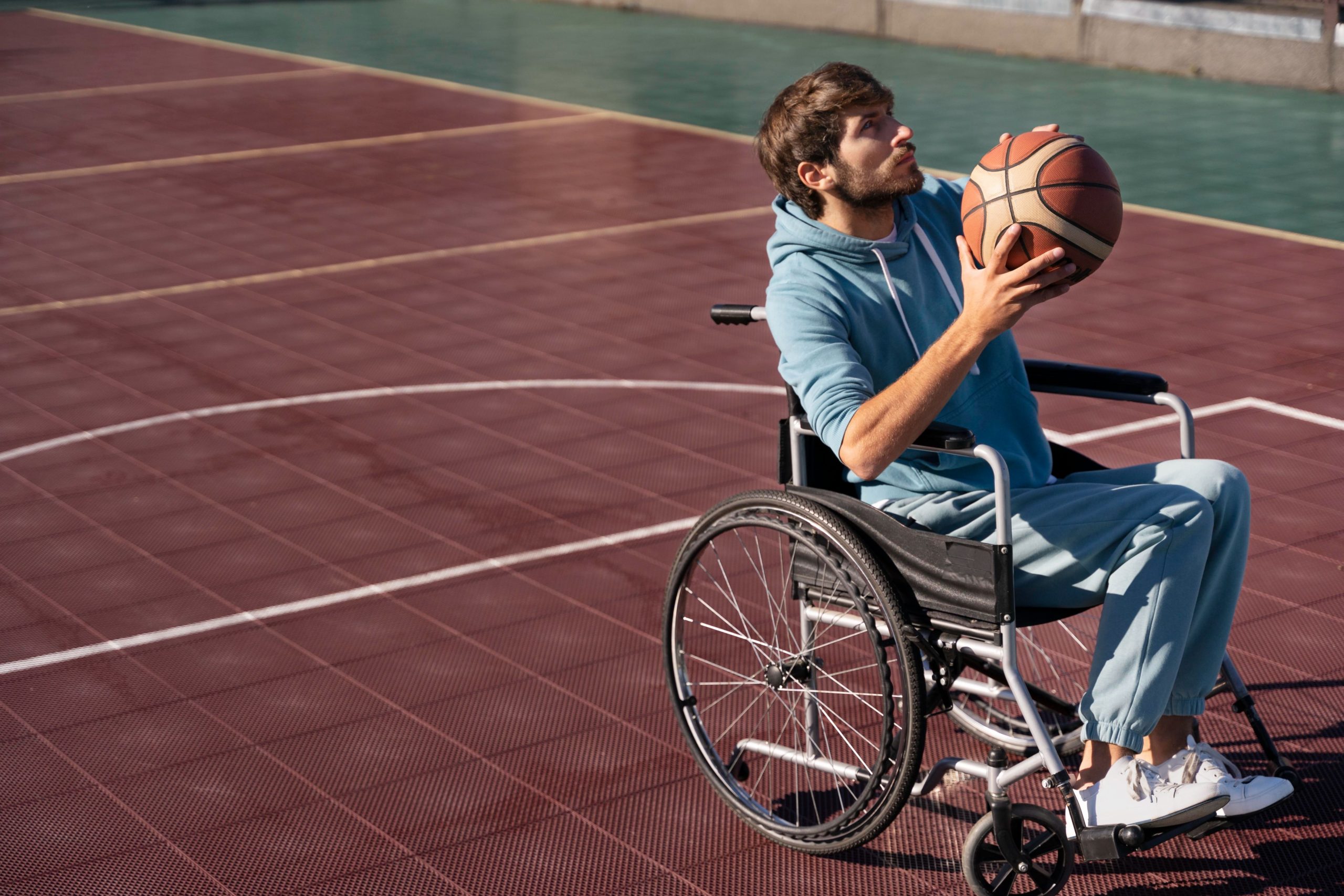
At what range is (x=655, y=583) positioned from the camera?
4.87 m

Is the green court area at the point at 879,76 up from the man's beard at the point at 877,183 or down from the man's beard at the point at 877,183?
down

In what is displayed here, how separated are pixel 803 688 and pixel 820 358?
0.72 metres

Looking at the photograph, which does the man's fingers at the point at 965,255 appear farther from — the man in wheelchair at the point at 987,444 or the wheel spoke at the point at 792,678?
the wheel spoke at the point at 792,678

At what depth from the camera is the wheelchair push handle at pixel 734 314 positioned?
3.60 metres

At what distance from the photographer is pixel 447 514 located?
17.7 feet

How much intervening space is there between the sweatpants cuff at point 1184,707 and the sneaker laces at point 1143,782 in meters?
0.11

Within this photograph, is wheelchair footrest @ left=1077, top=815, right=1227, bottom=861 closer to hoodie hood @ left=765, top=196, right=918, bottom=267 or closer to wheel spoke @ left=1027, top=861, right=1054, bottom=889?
wheel spoke @ left=1027, top=861, right=1054, bottom=889

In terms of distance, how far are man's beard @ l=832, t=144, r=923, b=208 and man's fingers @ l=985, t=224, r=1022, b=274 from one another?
30 cm

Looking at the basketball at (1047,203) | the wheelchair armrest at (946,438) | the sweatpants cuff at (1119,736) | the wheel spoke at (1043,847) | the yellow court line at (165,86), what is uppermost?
the basketball at (1047,203)

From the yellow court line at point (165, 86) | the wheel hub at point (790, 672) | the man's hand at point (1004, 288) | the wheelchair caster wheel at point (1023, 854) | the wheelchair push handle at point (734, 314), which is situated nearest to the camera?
the man's hand at point (1004, 288)

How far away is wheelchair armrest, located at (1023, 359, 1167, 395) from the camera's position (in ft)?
11.4

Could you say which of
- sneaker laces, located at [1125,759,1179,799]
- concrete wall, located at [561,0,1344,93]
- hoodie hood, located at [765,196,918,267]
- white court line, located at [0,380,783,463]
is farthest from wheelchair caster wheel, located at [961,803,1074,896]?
concrete wall, located at [561,0,1344,93]

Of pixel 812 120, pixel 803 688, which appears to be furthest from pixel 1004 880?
pixel 812 120

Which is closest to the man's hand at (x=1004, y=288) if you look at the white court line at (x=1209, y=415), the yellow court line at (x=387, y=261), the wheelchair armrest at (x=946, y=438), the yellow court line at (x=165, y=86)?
the wheelchair armrest at (x=946, y=438)
